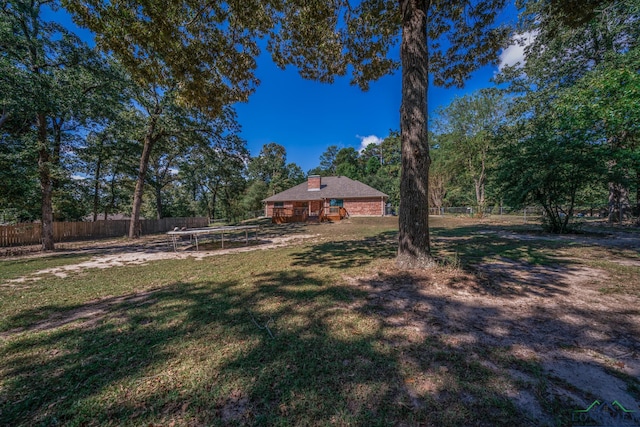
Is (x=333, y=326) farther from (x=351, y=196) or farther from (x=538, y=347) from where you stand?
(x=351, y=196)

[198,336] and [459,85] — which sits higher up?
[459,85]

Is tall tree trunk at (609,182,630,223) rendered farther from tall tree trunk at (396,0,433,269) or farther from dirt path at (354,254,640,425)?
tall tree trunk at (396,0,433,269)

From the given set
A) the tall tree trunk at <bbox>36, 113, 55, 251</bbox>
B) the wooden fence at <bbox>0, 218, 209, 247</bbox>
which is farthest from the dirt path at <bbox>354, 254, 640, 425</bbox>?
the wooden fence at <bbox>0, 218, 209, 247</bbox>

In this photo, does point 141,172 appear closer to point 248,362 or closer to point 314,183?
point 248,362

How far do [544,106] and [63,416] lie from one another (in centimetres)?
2253

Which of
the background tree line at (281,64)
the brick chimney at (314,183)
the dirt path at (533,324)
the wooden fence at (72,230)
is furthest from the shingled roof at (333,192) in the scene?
the dirt path at (533,324)

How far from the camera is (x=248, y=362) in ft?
6.43

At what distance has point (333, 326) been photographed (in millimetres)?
2510

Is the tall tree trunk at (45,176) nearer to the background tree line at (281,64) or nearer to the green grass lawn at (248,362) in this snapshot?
the background tree line at (281,64)

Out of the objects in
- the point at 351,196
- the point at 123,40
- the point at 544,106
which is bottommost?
the point at 351,196

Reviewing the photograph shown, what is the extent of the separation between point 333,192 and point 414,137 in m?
21.7

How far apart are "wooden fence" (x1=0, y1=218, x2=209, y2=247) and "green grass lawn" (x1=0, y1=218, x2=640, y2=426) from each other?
1145 centimetres

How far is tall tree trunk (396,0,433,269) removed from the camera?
13.4ft

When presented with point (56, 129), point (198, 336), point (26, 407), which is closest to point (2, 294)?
point (26, 407)
